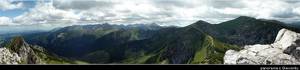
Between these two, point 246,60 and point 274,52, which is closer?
point 274,52

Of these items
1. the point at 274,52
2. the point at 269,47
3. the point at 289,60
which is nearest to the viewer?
the point at 289,60

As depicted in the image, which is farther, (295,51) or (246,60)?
(246,60)
